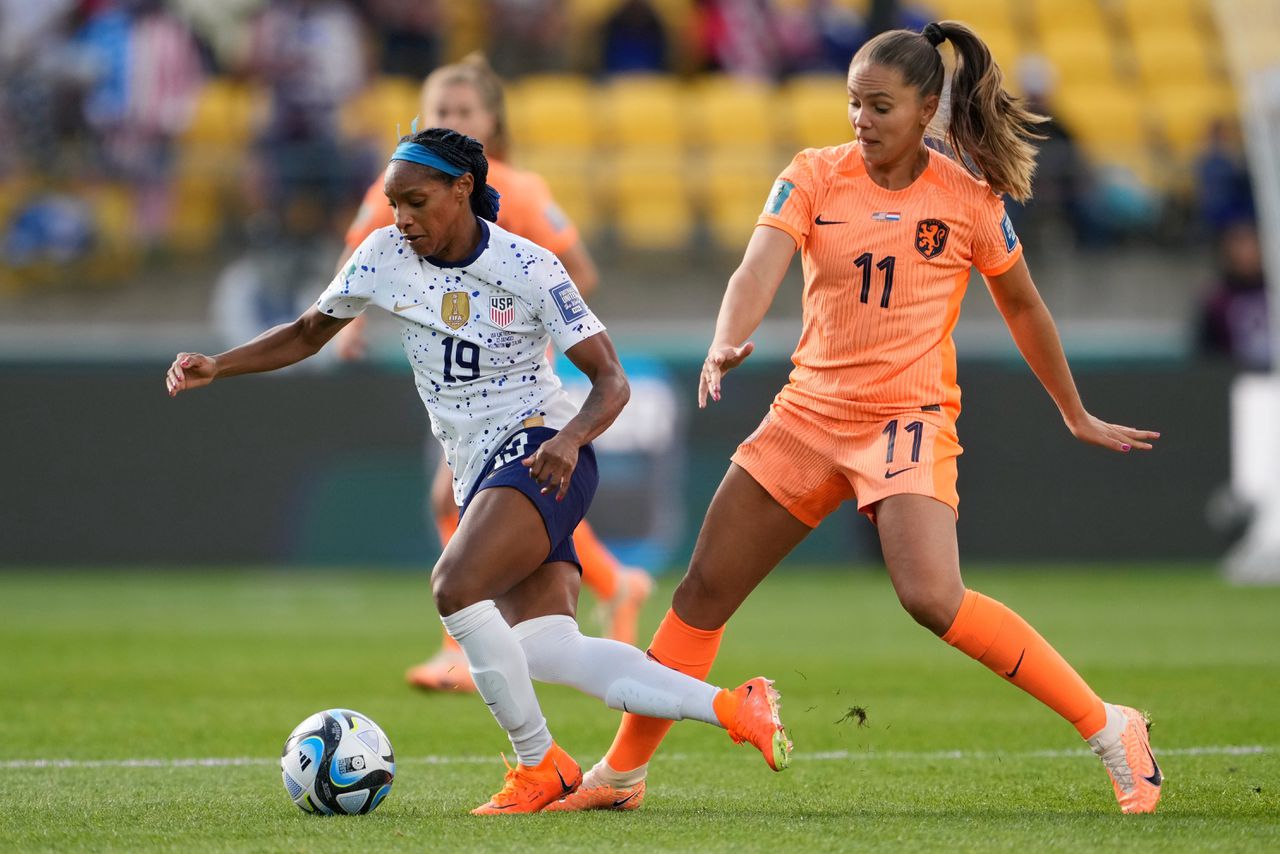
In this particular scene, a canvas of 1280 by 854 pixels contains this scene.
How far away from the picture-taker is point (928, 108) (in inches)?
194

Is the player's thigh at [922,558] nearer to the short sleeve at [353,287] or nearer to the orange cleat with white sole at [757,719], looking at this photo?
the orange cleat with white sole at [757,719]

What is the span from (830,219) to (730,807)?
5.40 ft

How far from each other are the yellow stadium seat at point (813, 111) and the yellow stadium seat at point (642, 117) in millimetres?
978

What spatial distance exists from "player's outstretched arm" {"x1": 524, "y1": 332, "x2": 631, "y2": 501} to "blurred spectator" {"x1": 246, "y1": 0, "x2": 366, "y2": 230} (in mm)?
10023

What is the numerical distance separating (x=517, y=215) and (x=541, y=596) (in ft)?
8.69

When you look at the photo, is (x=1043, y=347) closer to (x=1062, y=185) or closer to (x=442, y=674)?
(x=442, y=674)

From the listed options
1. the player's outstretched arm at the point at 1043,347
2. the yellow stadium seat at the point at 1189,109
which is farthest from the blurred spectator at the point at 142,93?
the player's outstretched arm at the point at 1043,347

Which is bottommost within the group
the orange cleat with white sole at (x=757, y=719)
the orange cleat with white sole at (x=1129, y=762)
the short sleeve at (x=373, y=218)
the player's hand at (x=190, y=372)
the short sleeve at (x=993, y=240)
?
the orange cleat with white sole at (x=1129, y=762)

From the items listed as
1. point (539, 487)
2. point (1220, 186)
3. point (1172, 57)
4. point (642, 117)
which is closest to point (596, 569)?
→ point (539, 487)

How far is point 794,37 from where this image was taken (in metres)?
17.3

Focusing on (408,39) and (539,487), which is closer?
(539,487)

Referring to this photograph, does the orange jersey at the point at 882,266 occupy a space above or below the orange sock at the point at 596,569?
Answer: above

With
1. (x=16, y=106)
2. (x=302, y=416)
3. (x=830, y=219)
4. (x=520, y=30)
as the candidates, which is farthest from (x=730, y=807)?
(x=520, y=30)

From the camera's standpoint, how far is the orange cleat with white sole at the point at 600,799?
16.2 ft
